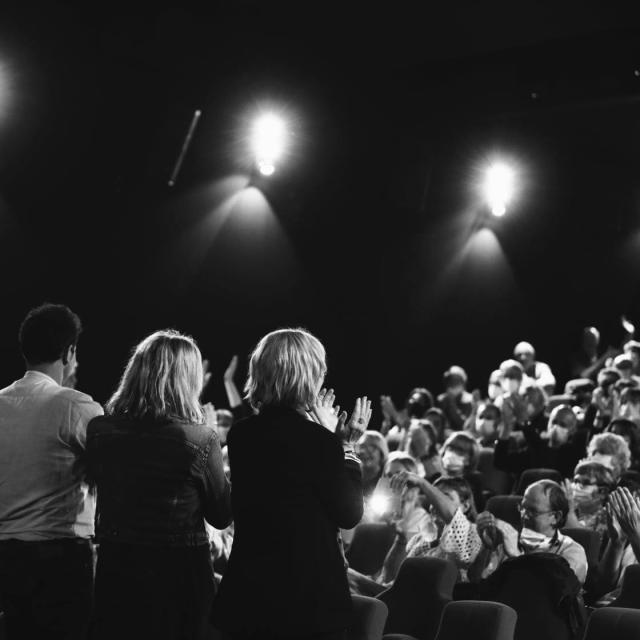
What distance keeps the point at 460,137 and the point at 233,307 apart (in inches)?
117

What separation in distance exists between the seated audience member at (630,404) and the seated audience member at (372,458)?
1914mm

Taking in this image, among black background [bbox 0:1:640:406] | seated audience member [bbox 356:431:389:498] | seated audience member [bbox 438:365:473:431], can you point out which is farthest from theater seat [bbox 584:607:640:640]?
seated audience member [bbox 438:365:473:431]

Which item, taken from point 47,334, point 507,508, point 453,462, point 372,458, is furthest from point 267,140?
point 47,334

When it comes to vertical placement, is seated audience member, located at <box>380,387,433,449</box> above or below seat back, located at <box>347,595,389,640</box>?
above

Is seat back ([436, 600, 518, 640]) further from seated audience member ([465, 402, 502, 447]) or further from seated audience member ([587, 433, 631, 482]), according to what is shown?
seated audience member ([465, 402, 502, 447])

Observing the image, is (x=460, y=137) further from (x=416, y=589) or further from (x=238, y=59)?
(x=416, y=589)

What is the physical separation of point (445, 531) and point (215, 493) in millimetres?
2241

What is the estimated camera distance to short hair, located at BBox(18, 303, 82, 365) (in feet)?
8.98

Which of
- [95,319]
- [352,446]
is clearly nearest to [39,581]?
[352,446]

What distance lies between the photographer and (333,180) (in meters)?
10.1

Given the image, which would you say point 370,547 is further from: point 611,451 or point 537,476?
point 611,451

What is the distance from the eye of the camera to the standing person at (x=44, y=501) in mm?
2525

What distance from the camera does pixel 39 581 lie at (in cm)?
253

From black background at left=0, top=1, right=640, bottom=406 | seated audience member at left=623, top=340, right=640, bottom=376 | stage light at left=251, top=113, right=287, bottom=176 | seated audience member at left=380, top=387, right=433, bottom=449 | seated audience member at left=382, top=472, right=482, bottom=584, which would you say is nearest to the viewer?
seated audience member at left=382, top=472, right=482, bottom=584
